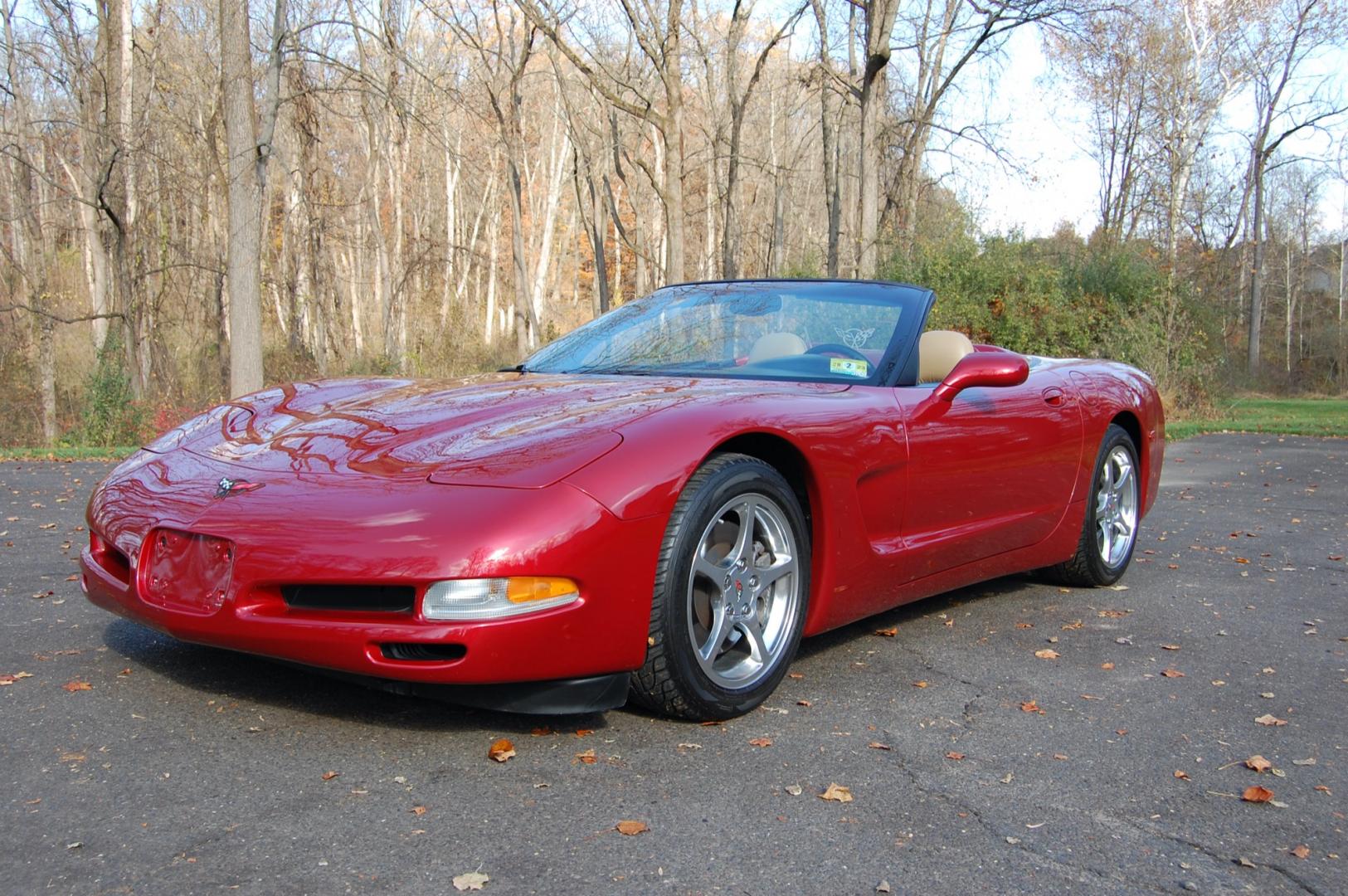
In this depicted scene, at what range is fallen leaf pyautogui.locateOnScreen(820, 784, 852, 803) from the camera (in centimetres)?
261

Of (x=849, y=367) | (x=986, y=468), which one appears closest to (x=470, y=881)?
(x=849, y=367)

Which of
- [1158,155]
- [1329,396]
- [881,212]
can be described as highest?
[1158,155]

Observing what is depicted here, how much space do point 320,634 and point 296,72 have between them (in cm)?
1653

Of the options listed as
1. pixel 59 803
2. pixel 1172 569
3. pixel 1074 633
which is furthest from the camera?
pixel 1172 569

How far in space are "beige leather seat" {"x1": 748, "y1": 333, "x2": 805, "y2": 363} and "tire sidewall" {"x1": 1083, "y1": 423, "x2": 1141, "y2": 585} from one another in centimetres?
171

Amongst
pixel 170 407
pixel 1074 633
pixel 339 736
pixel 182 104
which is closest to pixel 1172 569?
pixel 1074 633

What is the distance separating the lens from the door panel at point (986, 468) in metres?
3.88

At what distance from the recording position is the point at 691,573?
3.01 m

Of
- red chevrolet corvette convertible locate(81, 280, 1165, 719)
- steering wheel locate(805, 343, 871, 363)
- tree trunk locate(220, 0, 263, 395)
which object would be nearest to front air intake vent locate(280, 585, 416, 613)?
red chevrolet corvette convertible locate(81, 280, 1165, 719)

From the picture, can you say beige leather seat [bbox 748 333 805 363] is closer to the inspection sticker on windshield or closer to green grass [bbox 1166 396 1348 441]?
the inspection sticker on windshield

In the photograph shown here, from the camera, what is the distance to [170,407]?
15.0 meters

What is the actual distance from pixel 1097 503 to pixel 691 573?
9.34 ft

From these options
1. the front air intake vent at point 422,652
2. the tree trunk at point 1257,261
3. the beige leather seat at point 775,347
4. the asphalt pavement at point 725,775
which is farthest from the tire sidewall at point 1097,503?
the tree trunk at point 1257,261

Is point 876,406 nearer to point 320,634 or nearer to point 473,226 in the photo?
point 320,634
